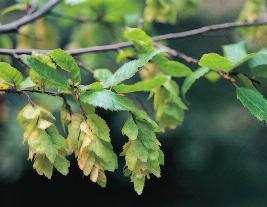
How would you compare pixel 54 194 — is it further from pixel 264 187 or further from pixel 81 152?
pixel 81 152

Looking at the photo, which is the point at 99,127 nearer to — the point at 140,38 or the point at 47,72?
the point at 47,72

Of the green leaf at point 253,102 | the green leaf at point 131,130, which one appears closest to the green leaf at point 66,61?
the green leaf at point 131,130

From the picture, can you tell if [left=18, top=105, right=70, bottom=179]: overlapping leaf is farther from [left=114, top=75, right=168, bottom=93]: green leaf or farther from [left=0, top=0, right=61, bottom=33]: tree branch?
[left=0, top=0, right=61, bottom=33]: tree branch

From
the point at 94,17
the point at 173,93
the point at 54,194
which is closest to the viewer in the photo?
the point at 173,93

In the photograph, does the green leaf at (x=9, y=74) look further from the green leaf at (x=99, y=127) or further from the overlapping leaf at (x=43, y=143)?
the green leaf at (x=99, y=127)

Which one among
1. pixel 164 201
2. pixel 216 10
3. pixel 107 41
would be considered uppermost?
pixel 107 41

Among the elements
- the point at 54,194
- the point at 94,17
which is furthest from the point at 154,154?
the point at 54,194

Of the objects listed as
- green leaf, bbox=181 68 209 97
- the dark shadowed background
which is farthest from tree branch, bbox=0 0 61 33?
the dark shadowed background
